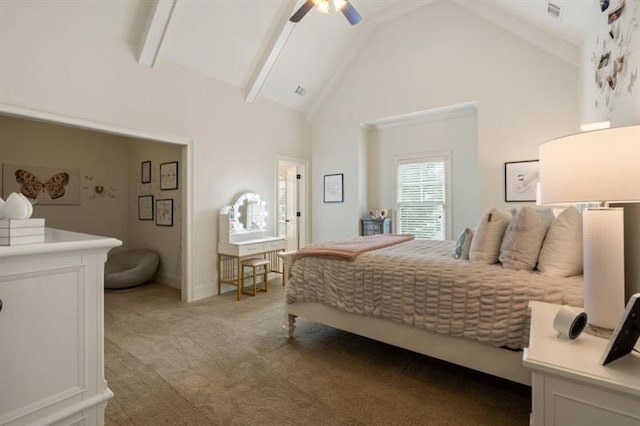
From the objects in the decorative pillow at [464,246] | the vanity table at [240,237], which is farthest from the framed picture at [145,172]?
the decorative pillow at [464,246]

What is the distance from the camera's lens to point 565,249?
69.1 inches

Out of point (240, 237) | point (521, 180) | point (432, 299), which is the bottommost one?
point (432, 299)

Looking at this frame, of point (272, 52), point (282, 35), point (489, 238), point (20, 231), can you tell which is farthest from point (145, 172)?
Answer: point (489, 238)

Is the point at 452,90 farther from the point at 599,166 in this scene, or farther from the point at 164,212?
the point at 164,212

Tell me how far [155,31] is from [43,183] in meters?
3.10

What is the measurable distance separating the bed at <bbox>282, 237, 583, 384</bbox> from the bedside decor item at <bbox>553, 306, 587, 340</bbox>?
0.57 meters

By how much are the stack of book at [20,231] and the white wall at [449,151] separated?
459 cm

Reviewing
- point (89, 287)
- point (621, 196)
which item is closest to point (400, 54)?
point (621, 196)

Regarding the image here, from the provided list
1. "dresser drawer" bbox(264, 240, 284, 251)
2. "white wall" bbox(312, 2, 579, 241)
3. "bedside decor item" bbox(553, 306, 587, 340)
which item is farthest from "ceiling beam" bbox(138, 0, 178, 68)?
"bedside decor item" bbox(553, 306, 587, 340)

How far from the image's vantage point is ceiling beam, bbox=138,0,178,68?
3129 mm

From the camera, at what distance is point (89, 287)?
1.20m

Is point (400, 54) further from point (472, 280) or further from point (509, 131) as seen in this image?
point (472, 280)

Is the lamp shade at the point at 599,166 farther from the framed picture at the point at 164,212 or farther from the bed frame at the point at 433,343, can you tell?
the framed picture at the point at 164,212

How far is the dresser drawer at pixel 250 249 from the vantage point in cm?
405
